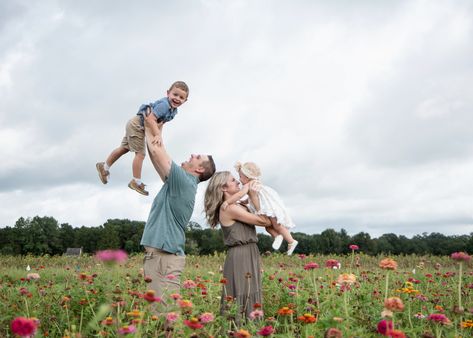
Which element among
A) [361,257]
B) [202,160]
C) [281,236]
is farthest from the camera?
[361,257]

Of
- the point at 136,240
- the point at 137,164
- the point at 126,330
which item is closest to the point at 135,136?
the point at 137,164

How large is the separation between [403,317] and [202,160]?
2.88 m

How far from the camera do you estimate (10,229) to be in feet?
168

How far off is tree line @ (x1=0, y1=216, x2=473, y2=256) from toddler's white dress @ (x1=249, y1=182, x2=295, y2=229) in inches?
1116

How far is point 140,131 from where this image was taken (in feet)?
21.2

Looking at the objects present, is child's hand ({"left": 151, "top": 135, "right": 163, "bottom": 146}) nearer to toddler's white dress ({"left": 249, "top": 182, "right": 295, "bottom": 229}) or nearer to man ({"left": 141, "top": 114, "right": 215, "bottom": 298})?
man ({"left": 141, "top": 114, "right": 215, "bottom": 298})

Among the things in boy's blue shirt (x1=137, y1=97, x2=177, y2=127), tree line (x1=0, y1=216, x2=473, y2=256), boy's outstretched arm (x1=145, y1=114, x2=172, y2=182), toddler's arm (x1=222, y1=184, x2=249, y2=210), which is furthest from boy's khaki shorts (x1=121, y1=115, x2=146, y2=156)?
tree line (x1=0, y1=216, x2=473, y2=256)

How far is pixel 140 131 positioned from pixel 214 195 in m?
2.06

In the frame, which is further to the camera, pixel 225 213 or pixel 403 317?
pixel 403 317

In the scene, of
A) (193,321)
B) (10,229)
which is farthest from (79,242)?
(193,321)

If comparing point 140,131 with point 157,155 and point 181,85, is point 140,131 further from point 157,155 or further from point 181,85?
point 157,155

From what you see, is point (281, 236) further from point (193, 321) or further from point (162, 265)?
point (193, 321)

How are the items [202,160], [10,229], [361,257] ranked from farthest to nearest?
[10,229] < [361,257] < [202,160]

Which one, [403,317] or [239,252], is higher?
[239,252]
